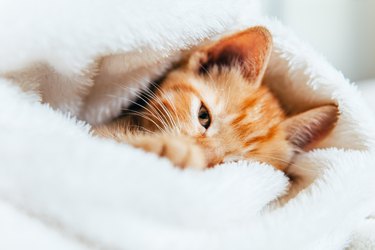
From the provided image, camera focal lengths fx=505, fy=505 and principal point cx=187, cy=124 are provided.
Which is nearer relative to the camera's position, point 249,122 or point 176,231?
point 176,231

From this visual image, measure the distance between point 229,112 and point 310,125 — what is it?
152 millimetres

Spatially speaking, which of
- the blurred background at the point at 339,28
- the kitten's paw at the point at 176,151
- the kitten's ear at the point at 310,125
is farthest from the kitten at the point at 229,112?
the blurred background at the point at 339,28

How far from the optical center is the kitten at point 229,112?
0.81 meters

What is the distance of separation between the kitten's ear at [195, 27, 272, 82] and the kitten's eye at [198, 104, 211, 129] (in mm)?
Answer: 113

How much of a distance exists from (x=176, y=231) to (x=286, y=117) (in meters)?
0.52

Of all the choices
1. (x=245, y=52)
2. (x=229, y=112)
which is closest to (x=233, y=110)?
(x=229, y=112)

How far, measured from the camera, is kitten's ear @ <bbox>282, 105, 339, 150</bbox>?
2.84ft

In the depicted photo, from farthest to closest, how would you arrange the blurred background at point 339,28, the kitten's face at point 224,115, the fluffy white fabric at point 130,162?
1. the blurred background at point 339,28
2. the kitten's face at point 224,115
3. the fluffy white fabric at point 130,162

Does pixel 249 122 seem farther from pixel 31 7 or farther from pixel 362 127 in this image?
pixel 31 7

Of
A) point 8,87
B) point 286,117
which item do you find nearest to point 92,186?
point 8,87

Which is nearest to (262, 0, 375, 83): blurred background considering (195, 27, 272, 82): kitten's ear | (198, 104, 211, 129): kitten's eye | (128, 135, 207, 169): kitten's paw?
(195, 27, 272, 82): kitten's ear

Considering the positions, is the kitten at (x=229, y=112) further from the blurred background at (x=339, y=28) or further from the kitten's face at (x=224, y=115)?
the blurred background at (x=339, y=28)

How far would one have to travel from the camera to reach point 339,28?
5.54 ft

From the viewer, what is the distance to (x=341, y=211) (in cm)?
67
